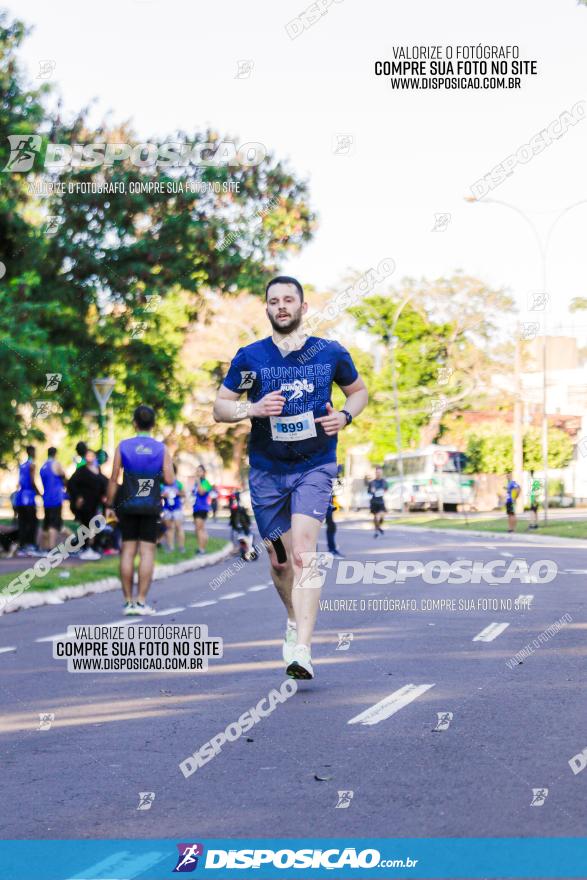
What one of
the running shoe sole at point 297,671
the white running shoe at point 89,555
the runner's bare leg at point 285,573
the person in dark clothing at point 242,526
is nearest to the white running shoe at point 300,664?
the running shoe sole at point 297,671

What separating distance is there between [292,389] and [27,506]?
54.7ft

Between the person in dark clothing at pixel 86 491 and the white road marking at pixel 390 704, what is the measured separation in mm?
13021

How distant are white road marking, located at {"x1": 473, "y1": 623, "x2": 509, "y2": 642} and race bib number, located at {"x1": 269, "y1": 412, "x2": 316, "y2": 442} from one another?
11.0 feet

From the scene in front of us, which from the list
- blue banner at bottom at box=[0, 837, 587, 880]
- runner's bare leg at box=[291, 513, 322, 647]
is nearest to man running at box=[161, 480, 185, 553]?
runner's bare leg at box=[291, 513, 322, 647]

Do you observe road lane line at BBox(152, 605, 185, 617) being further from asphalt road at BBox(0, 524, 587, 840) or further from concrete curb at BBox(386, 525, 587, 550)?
concrete curb at BBox(386, 525, 587, 550)

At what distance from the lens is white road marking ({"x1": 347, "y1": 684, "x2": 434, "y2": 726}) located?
7082 millimetres

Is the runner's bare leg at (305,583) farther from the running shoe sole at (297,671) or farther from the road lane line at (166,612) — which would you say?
the road lane line at (166,612)

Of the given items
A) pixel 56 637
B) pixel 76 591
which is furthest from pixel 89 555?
pixel 56 637

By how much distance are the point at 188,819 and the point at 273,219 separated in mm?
26509

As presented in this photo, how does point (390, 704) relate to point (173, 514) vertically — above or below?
below

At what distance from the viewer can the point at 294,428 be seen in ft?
26.5

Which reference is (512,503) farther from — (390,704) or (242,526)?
(390,704)

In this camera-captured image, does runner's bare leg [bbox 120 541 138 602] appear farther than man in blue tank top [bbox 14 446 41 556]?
No

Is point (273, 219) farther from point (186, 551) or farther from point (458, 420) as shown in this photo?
point (458, 420)
